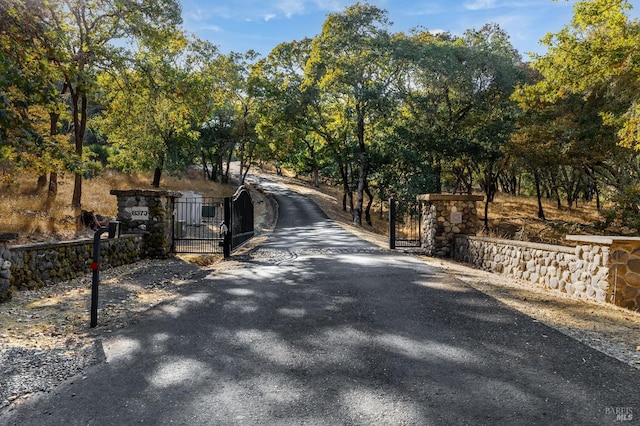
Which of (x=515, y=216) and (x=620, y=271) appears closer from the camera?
(x=620, y=271)

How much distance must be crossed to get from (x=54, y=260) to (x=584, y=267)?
971cm

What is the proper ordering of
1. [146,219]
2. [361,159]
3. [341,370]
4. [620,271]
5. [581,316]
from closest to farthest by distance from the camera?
[341,370]
[581,316]
[620,271]
[146,219]
[361,159]

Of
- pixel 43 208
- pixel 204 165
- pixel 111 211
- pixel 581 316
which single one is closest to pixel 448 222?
pixel 581 316

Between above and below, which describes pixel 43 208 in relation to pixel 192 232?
above

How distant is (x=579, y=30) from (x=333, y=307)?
1161 cm

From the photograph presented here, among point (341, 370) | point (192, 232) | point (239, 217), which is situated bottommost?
point (192, 232)

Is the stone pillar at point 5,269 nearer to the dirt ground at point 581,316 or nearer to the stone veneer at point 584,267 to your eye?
the dirt ground at point 581,316

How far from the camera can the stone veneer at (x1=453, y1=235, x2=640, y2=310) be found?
6.22 meters

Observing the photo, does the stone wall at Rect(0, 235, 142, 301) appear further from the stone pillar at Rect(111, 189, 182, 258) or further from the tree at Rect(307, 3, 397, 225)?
the tree at Rect(307, 3, 397, 225)

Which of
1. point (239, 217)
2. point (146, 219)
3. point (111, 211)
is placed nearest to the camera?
point (146, 219)

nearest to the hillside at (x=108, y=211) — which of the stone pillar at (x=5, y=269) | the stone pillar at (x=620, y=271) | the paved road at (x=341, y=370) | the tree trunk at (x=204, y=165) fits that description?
the tree trunk at (x=204, y=165)

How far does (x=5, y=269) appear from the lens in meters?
6.12

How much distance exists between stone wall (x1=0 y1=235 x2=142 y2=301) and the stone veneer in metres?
9.32

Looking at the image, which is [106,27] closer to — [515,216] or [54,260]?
[54,260]
